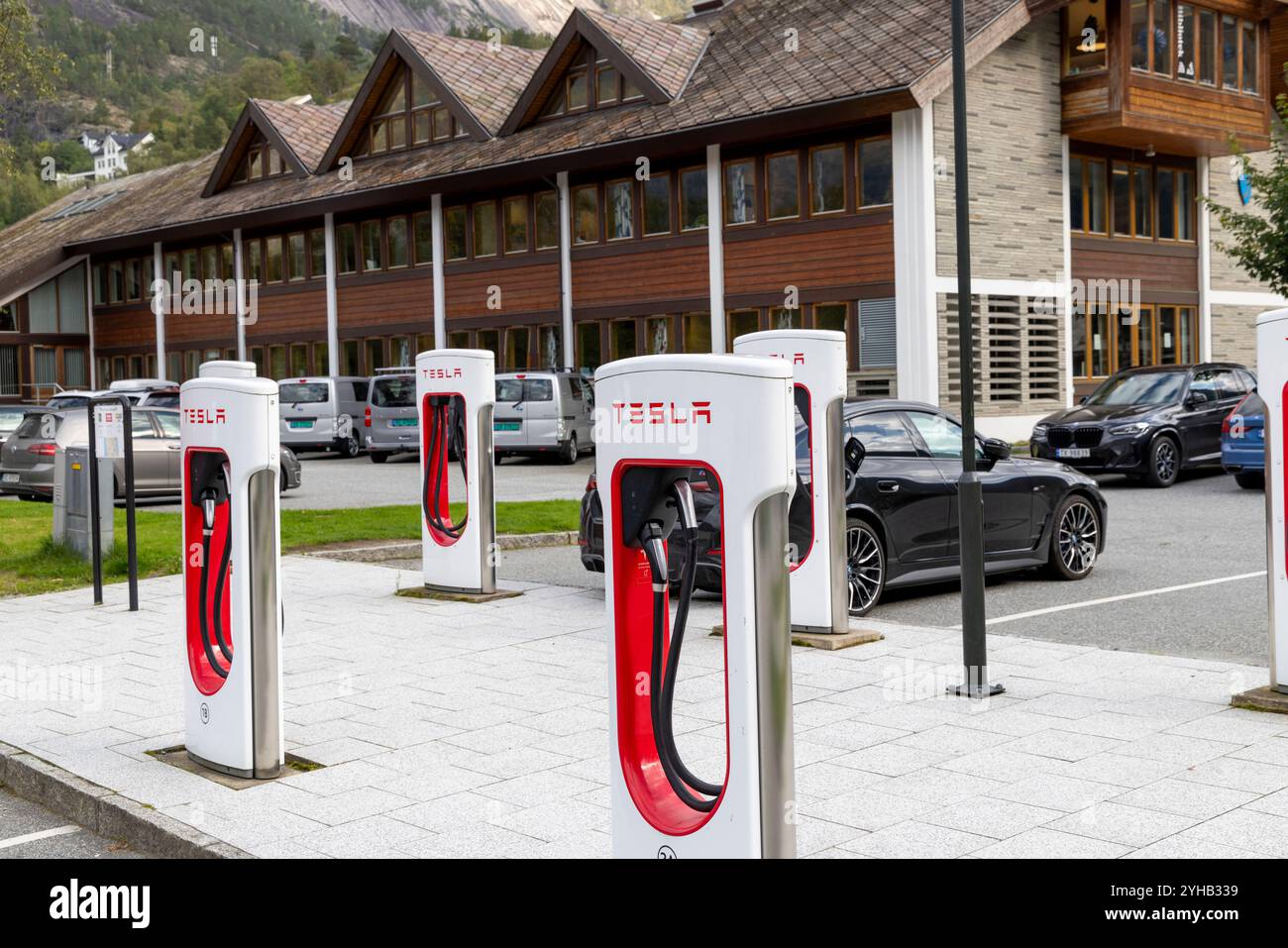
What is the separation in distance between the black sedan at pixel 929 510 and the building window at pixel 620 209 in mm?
21417

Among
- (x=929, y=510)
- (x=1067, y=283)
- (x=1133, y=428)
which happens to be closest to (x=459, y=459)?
Answer: (x=929, y=510)

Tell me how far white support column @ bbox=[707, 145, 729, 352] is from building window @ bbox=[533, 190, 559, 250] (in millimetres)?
4807

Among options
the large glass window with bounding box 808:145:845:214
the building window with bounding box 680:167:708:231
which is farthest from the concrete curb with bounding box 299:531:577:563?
the building window with bounding box 680:167:708:231

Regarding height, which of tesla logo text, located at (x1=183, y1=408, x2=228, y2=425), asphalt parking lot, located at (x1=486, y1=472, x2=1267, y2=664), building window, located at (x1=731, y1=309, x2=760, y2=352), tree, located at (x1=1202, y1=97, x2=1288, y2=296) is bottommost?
asphalt parking lot, located at (x1=486, y1=472, x2=1267, y2=664)

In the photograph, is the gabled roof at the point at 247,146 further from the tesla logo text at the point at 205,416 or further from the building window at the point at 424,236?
the tesla logo text at the point at 205,416

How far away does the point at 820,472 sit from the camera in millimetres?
9109

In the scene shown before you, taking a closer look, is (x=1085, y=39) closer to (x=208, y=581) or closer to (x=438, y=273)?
(x=438, y=273)

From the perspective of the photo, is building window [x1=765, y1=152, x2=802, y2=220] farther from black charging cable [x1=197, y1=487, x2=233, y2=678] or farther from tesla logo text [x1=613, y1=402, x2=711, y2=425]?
tesla logo text [x1=613, y1=402, x2=711, y2=425]

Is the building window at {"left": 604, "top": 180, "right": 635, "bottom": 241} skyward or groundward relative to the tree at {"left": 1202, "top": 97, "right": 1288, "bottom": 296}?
skyward

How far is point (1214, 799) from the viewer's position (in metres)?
5.56

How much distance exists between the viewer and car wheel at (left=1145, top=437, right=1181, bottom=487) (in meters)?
20.3

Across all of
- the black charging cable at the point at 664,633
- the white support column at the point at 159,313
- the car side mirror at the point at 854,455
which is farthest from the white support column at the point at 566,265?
the black charging cable at the point at 664,633

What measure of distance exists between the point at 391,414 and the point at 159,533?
14.2 m
